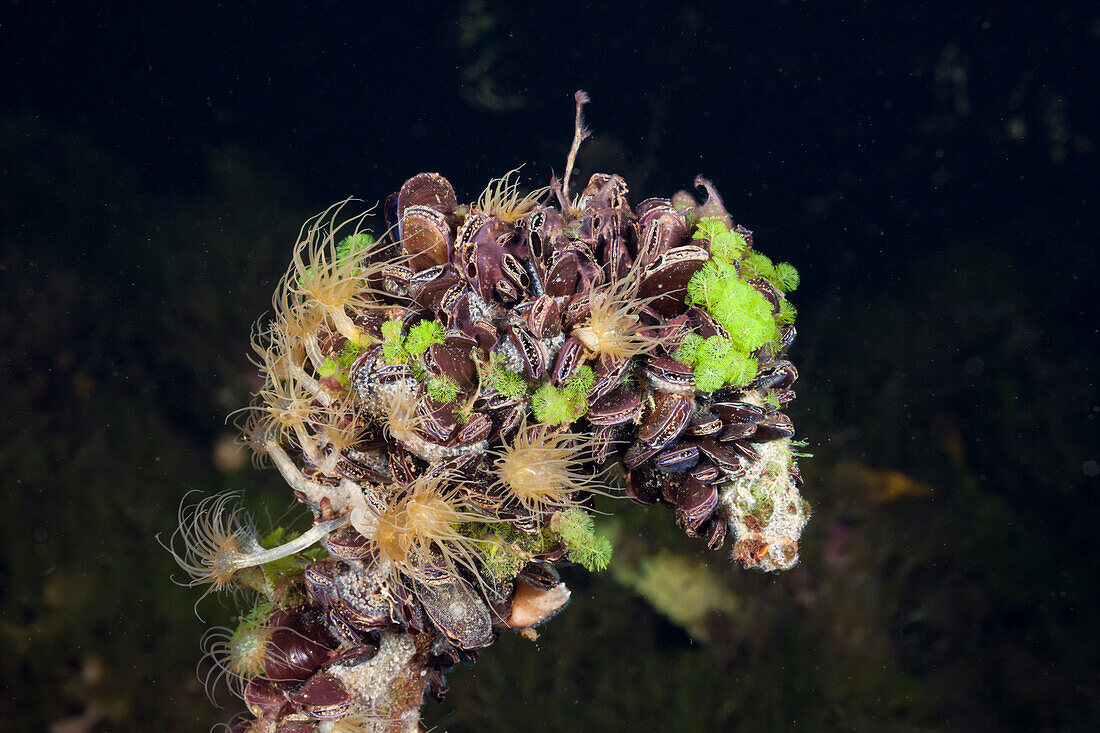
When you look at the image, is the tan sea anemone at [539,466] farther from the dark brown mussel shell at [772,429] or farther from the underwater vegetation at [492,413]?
the dark brown mussel shell at [772,429]

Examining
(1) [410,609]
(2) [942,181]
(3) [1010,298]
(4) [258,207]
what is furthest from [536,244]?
(3) [1010,298]

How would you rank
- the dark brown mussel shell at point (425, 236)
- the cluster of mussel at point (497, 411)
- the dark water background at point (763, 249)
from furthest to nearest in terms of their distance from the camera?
1. the dark water background at point (763, 249)
2. the dark brown mussel shell at point (425, 236)
3. the cluster of mussel at point (497, 411)

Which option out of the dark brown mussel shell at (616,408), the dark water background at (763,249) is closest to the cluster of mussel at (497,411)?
the dark brown mussel shell at (616,408)

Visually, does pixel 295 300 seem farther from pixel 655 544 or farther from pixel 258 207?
pixel 655 544

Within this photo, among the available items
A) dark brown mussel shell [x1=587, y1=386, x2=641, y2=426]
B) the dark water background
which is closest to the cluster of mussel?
dark brown mussel shell [x1=587, y1=386, x2=641, y2=426]

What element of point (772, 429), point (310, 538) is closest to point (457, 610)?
point (310, 538)

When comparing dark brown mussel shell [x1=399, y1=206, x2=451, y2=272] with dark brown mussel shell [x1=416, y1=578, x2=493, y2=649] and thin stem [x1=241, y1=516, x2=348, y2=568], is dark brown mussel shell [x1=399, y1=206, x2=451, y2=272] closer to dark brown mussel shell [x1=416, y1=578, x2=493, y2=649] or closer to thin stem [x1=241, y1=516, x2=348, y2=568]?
thin stem [x1=241, y1=516, x2=348, y2=568]

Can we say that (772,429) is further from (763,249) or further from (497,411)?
(763,249)
